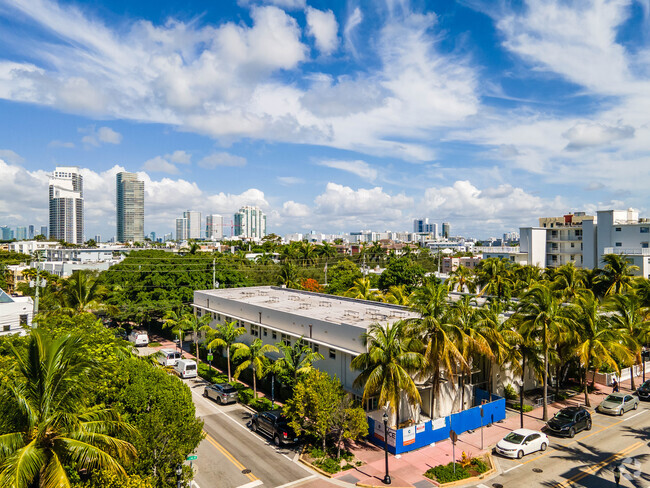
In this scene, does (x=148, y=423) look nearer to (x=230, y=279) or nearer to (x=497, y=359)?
(x=497, y=359)

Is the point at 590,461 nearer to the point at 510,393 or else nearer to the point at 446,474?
the point at 446,474

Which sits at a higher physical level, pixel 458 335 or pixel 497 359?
pixel 458 335

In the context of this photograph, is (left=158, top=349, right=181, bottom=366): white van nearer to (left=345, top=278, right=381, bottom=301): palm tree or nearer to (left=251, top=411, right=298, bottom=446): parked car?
(left=251, top=411, right=298, bottom=446): parked car

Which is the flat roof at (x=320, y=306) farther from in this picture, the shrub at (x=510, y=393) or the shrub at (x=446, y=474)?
the shrub at (x=446, y=474)

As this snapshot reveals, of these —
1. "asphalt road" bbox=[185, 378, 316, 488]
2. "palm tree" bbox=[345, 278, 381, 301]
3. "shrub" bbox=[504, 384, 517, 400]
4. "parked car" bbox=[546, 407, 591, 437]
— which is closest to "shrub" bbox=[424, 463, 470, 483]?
"asphalt road" bbox=[185, 378, 316, 488]

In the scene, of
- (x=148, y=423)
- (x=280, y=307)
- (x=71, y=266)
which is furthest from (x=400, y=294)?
(x=71, y=266)

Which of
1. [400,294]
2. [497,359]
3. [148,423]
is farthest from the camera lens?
[400,294]
